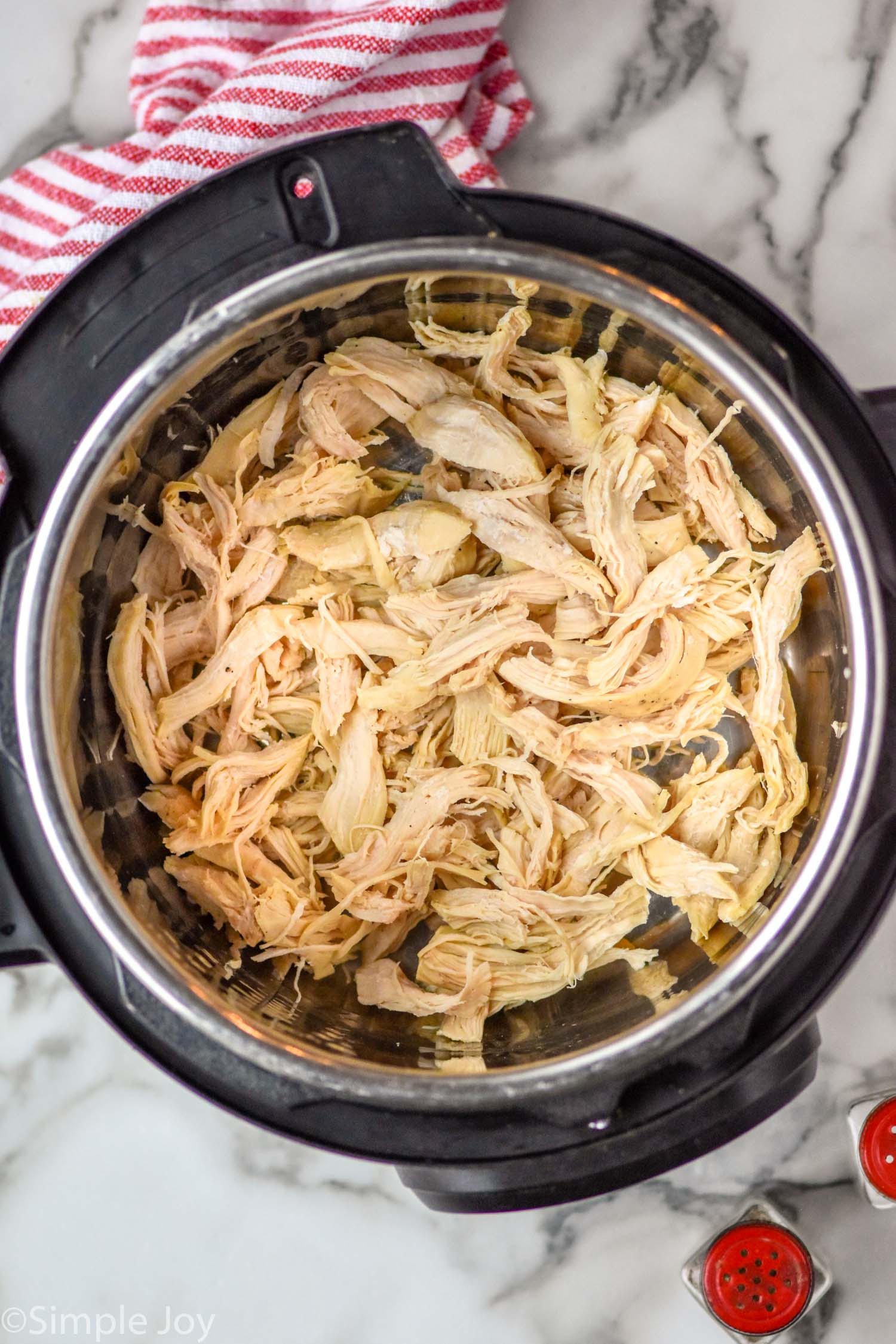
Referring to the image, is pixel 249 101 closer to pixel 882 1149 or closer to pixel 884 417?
pixel 884 417

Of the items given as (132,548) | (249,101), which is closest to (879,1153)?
(132,548)

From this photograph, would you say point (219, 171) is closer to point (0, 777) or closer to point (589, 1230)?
point (0, 777)

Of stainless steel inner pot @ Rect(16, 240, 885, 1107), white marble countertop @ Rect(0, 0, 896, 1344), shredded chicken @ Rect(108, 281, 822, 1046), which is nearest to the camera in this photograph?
stainless steel inner pot @ Rect(16, 240, 885, 1107)

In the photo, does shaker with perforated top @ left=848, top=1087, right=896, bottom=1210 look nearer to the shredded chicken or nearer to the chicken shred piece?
the shredded chicken

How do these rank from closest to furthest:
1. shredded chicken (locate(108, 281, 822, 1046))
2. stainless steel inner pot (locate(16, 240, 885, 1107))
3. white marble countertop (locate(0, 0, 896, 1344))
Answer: stainless steel inner pot (locate(16, 240, 885, 1107)), shredded chicken (locate(108, 281, 822, 1046)), white marble countertop (locate(0, 0, 896, 1344))

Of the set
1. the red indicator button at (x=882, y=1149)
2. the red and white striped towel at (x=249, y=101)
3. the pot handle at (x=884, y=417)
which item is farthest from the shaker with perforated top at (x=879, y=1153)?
the red and white striped towel at (x=249, y=101)

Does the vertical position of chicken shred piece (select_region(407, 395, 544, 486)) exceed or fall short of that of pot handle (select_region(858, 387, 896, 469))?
it falls short

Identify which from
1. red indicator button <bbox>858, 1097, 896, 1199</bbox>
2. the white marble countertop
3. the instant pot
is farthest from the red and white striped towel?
red indicator button <bbox>858, 1097, 896, 1199</bbox>
